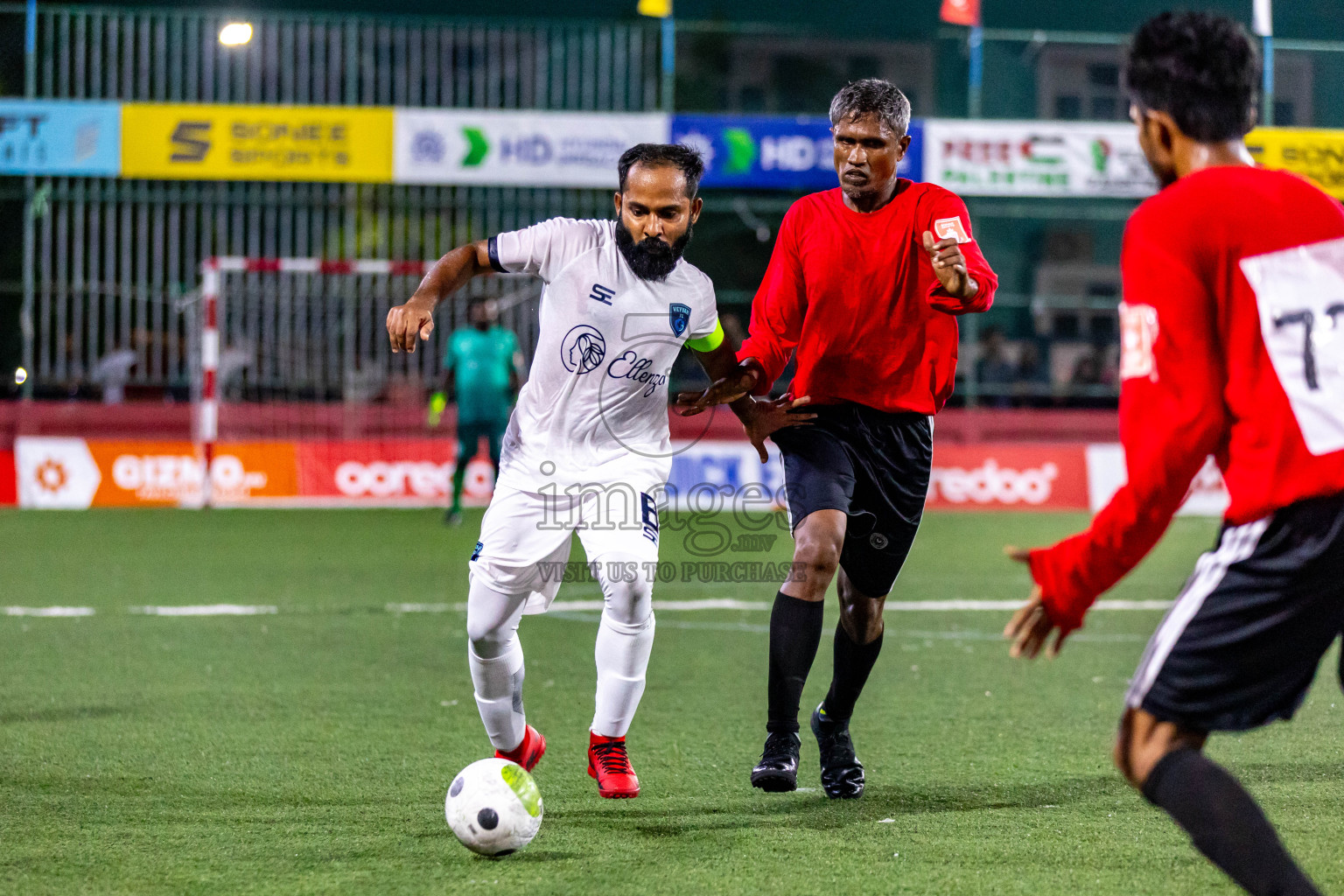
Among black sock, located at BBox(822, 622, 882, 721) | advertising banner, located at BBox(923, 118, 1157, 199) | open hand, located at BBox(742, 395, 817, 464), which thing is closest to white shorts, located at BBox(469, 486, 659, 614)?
open hand, located at BBox(742, 395, 817, 464)

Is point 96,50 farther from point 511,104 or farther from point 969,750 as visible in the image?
point 969,750

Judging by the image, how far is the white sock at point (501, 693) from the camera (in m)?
4.48

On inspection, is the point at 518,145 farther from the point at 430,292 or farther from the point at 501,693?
the point at 501,693

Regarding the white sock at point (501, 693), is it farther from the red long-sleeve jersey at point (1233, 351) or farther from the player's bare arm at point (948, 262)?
the red long-sleeve jersey at point (1233, 351)

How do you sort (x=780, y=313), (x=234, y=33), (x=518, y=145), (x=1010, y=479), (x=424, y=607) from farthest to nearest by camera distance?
(x=234, y=33) < (x=518, y=145) < (x=1010, y=479) < (x=424, y=607) < (x=780, y=313)

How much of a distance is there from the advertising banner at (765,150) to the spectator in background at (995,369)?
2856mm

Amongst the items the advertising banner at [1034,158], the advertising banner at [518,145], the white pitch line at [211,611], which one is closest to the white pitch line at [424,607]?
the white pitch line at [211,611]

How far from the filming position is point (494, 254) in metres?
4.55

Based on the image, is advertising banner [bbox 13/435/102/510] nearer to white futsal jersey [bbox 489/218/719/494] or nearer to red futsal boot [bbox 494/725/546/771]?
red futsal boot [bbox 494/725/546/771]

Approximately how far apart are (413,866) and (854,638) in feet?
5.89

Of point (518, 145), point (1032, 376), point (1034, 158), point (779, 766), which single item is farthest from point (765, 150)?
point (779, 766)

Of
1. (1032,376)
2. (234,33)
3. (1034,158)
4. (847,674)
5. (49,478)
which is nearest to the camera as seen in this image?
(847,674)

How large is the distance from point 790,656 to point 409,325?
1583mm

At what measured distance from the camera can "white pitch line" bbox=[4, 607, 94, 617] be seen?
28.3 feet
